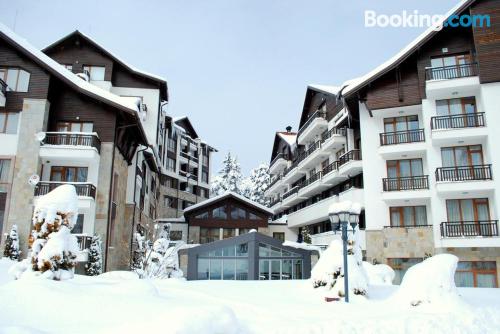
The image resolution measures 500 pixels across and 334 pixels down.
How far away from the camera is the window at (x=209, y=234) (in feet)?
128

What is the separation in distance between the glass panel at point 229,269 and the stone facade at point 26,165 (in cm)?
1090

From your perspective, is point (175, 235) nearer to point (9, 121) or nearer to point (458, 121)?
point (9, 121)

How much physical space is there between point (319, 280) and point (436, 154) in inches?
496

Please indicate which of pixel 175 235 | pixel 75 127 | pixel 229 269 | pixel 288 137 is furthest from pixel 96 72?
pixel 288 137

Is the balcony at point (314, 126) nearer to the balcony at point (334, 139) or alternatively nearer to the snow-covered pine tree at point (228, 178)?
the balcony at point (334, 139)

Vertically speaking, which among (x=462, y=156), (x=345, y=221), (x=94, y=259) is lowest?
(x=94, y=259)

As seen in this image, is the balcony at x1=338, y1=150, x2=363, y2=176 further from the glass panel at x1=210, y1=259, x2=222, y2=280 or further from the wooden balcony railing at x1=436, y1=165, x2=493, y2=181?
Result: the glass panel at x1=210, y1=259, x2=222, y2=280

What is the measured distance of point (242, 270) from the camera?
87.1ft

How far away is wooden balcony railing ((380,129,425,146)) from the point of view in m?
26.4

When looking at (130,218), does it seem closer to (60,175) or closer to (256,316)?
(60,175)

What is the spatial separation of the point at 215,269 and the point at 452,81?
57.7ft

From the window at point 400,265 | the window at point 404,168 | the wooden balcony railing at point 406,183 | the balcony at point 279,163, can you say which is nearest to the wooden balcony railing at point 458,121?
the window at point 404,168

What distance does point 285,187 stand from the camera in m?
49.7

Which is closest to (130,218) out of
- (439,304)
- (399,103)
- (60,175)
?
(60,175)
